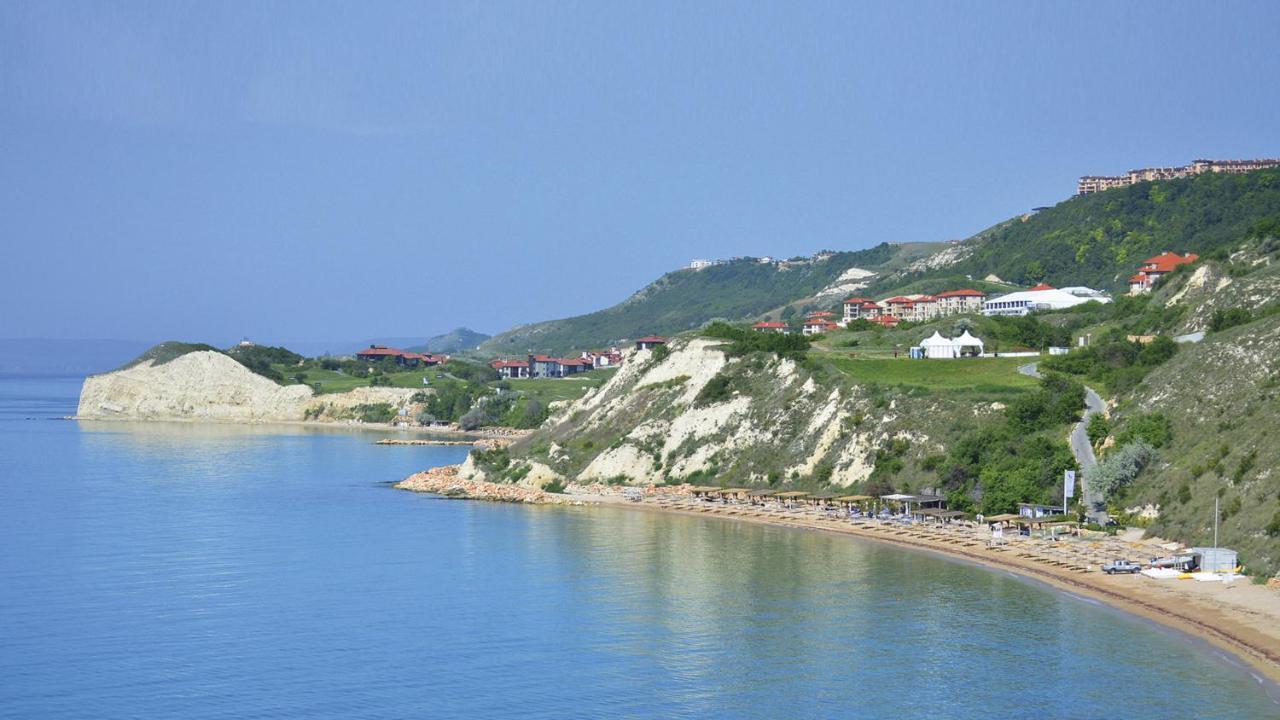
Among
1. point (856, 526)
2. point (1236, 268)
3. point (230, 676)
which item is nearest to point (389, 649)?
point (230, 676)

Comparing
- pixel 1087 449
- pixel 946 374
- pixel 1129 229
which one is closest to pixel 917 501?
pixel 1087 449

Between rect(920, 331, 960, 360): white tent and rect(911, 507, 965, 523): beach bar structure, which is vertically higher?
rect(920, 331, 960, 360): white tent

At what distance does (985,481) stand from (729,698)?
3444 cm

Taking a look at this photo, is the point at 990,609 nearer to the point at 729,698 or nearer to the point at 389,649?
the point at 729,698

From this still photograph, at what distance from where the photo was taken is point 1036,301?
129 meters

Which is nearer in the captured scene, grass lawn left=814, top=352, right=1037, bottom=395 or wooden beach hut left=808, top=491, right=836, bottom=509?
wooden beach hut left=808, top=491, right=836, bottom=509

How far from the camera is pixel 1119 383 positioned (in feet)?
A: 241

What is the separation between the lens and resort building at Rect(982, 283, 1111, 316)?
127 metres

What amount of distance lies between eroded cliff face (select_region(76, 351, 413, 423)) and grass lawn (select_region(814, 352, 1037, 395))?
9689 cm

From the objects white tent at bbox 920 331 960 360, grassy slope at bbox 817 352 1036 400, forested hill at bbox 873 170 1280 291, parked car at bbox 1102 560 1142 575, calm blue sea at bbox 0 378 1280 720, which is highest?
forested hill at bbox 873 170 1280 291

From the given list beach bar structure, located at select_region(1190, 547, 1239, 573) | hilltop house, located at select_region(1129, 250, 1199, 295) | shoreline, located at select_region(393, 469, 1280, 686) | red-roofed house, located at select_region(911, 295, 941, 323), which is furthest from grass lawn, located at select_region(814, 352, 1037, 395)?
red-roofed house, located at select_region(911, 295, 941, 323)

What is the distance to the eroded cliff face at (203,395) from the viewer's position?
17962cm

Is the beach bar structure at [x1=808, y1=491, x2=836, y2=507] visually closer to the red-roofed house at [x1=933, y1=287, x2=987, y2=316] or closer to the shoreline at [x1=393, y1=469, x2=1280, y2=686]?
the shoreline at [x1=393, y1=469, x2=1280, y2=686]

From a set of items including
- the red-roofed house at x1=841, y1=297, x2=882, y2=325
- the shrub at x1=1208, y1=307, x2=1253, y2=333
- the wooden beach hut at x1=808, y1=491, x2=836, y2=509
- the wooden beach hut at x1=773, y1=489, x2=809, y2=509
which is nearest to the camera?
the wooden beach hut at x1=808, y1=491, x2=836, y2=509
